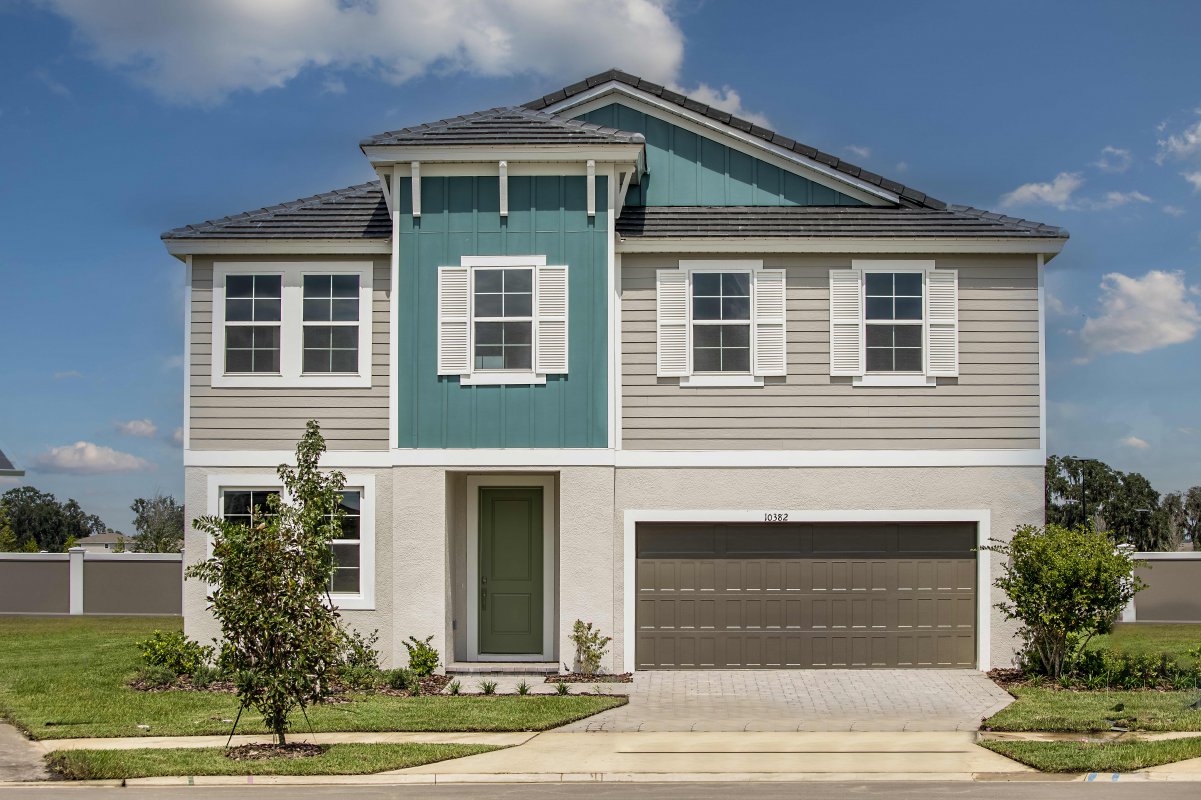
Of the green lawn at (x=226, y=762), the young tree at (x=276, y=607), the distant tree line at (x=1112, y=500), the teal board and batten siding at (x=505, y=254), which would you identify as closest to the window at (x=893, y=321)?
the teal board and batten siding at (x=505, y=254)

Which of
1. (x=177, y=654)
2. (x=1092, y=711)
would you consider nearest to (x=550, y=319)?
(x=177, y=654)

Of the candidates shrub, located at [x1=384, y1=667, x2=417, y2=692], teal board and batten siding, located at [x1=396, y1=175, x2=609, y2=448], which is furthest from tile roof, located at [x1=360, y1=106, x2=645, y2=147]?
shrub, located at [x1=384, y1=667, x2=417, y2=692]

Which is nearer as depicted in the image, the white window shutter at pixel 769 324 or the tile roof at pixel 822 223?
the white window shutter at pixel 769 324

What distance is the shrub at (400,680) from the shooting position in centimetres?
1504

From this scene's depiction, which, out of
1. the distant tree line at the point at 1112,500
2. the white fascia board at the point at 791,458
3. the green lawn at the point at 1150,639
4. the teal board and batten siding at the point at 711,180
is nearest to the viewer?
the white fascia board at the point at 791,458

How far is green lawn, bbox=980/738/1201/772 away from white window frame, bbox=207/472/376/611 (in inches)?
323

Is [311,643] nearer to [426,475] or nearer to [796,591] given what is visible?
[426,475]

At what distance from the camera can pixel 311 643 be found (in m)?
11.2

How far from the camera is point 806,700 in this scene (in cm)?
1442

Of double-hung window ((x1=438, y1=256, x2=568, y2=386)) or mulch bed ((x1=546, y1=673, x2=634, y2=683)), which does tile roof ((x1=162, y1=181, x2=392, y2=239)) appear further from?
mulch bed ((x1=546, y1=673, x2=634, y2=683))

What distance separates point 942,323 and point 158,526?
1115 inches

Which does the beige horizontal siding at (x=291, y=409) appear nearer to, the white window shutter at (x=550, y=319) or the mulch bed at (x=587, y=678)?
the white window shutter at (x=550, y=319)

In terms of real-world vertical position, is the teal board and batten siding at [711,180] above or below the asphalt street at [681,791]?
above

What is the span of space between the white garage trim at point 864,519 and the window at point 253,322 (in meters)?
5.43
